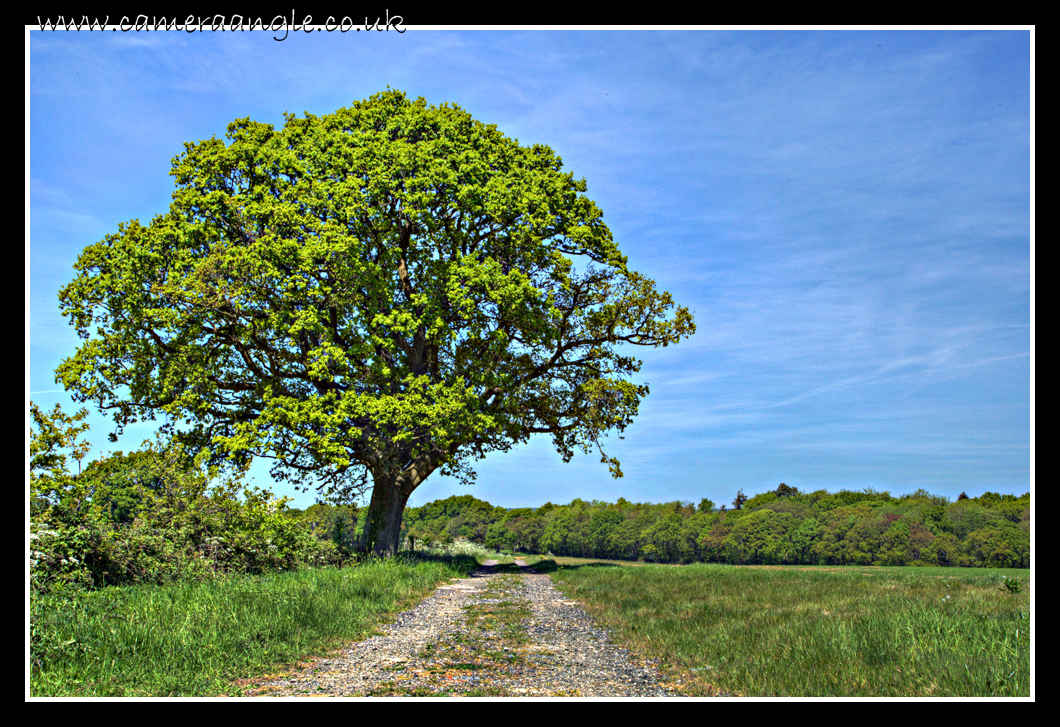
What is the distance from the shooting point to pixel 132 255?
2127 centimetres

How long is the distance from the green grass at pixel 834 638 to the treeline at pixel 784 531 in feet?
72.6

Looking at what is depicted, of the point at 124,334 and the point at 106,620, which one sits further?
the point at 124,334

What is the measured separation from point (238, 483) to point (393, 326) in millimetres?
6746

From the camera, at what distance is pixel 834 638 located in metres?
7.96

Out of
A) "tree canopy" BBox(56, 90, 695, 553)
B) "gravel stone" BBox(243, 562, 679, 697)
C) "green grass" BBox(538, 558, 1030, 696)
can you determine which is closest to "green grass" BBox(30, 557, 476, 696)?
"gravel stone" BBox(243, 562, 679, 697)

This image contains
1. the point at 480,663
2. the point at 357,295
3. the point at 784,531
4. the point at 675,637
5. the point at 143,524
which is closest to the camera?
the point at 480,663

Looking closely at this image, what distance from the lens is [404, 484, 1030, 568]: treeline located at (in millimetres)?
42688

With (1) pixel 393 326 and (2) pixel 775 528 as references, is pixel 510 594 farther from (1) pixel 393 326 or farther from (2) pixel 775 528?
(2) pixel 775 528

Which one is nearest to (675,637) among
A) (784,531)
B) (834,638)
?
(834,638)

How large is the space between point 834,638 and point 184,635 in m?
8.41

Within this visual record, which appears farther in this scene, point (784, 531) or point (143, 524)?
point (784, 531)

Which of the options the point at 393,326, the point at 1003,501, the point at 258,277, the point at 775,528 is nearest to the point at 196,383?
the point at 258,277

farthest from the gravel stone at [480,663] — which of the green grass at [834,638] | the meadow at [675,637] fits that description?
the green grass at [834,638]

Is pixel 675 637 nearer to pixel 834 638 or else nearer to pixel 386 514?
pixel 834 638
